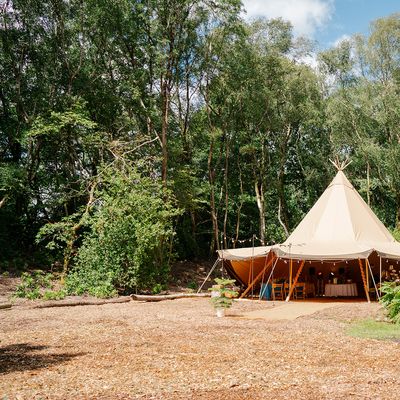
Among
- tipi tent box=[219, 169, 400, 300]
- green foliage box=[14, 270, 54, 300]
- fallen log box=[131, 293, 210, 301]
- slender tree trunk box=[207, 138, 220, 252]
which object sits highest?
slender tree trunk box=[207, 138, 220, 252]

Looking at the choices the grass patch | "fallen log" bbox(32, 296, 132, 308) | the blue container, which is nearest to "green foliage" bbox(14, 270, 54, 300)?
"fallen log" bbox(32, 296, 132, 308)

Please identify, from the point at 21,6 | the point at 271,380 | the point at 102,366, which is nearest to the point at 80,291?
the point at 102,366

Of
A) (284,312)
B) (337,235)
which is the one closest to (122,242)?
(284,312)

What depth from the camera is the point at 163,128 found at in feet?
63.5

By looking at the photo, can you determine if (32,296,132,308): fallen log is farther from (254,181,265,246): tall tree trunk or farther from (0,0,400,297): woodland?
(254,181,265,246): tall tree trunk

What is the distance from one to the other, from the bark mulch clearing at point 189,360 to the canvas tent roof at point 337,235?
4728 millimetres

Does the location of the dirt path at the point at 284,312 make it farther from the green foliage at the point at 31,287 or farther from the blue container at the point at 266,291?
the green foliage at the point at 31,287

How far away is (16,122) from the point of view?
20.8 metres

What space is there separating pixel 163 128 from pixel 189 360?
48.1 ft

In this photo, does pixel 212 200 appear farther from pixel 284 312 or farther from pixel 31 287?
pixel 284 312

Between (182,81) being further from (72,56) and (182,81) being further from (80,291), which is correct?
(80,291)

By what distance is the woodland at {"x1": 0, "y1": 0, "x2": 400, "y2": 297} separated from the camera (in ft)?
55.5

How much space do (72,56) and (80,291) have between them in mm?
11160

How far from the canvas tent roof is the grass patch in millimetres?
4645
